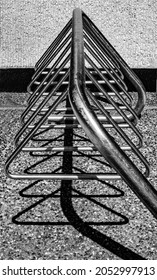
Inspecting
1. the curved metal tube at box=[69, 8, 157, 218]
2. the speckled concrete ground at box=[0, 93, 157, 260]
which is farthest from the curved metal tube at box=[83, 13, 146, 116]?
the curved metal tube at box=[69, 8, 157, 218]

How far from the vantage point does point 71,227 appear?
4586 mm

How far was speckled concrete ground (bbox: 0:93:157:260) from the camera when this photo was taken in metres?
4.23

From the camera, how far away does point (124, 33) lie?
816 cm

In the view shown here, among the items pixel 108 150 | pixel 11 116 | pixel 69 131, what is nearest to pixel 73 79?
pixel 108 150

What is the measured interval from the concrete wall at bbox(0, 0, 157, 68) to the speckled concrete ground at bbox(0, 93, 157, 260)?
273cm

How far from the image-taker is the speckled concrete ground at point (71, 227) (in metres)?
4.23

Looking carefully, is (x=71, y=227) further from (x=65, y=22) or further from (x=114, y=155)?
(x=65, y=22)

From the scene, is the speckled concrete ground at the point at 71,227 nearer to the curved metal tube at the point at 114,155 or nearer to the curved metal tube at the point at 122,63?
the curved metal tube at the point at 122,63

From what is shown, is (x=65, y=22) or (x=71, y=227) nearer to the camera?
(x=71, y=227)

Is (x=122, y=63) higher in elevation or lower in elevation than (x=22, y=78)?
higher

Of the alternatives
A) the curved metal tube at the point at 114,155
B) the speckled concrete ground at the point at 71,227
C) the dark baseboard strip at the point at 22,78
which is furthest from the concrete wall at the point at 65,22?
the curved metal tube at the point at 114,155

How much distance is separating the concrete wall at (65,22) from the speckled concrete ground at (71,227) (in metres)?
2.73

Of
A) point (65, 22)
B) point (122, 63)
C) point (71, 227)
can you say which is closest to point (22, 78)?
point (65, 22)

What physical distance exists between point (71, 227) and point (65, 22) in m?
4.34
